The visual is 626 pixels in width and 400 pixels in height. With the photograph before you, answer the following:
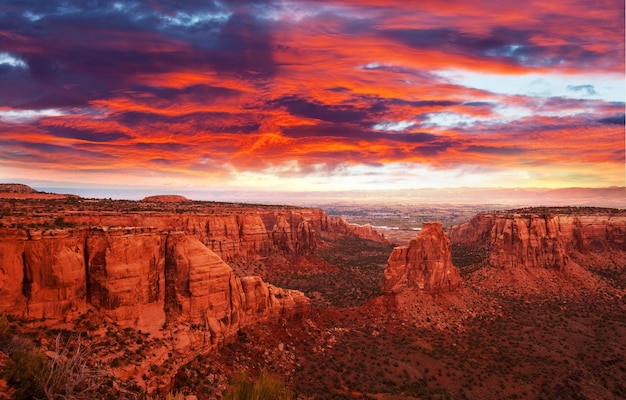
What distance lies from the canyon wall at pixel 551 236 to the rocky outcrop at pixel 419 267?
20.2 metres

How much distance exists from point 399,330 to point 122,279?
3048 cm

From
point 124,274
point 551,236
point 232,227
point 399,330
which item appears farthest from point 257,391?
point 551,236

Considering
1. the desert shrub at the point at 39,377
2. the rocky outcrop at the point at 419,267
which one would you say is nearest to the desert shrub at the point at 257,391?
the desert shrub at the point at 39,377

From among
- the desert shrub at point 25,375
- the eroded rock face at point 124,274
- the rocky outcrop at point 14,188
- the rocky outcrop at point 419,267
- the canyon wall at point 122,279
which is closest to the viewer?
the desert shrub at point 25,375

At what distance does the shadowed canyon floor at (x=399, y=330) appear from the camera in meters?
23.6

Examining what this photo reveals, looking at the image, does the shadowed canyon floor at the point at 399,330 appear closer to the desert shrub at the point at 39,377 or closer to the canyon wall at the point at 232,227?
the canyon wall at the point at 232,227

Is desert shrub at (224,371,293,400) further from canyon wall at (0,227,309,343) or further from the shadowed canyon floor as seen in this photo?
canyon wall at (0,227,309,343)

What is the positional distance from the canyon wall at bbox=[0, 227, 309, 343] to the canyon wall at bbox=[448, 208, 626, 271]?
49.7m

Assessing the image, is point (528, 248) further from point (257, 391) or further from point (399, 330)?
point (257, 391)

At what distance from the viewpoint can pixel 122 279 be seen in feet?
81.8

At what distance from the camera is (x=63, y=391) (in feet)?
48.1

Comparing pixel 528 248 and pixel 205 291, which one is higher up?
pixel 205 291

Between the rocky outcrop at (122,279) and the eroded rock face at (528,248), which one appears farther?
the eroded rock face at (528,248)

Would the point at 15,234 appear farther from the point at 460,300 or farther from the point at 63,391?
the point at 460,300
